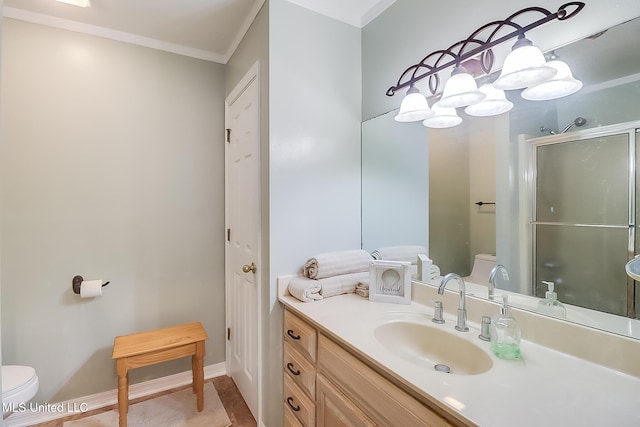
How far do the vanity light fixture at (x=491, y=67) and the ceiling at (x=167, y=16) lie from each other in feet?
1.79

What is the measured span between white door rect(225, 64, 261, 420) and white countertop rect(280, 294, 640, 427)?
86 cm

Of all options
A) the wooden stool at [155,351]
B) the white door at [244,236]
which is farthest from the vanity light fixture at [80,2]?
the wooden stool at [155,351]

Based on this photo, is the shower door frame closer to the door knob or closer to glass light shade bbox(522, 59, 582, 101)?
glass light shade bbox(522, 59, 582, 101)

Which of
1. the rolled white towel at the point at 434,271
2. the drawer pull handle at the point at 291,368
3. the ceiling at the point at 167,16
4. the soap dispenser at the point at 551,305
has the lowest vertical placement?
the drawer pull handle at the point at 291,368

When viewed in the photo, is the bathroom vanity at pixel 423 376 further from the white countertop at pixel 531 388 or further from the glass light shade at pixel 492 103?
the glass light shade at pixel 492 103

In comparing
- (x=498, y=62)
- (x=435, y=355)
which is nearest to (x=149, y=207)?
(x=435, y=355)

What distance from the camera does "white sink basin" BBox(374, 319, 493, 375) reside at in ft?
3.23

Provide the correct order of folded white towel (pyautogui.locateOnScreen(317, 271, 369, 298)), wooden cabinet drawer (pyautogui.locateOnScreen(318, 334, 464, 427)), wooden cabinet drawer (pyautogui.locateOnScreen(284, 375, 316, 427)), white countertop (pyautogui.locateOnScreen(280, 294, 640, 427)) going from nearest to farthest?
white countertop (pyautogui.locateOnScreen(280, 294, 640, 427)) → wooden cabinet drawer (pyautogui.locateOnScreen(318, 334, 464, 427)) → wooden cabinet drawer (pyautogui.locateOnScreen(284, 375, 316, 427)) → folded white towel (pyautogui.locateOnScreen(317, 271, 369, 298))

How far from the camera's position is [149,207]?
2014 millimetres

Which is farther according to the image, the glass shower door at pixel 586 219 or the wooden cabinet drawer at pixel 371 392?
the glass shower door at pixel 586 219

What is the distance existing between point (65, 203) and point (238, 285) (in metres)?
1.18

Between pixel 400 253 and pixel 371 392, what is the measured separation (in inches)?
31.0

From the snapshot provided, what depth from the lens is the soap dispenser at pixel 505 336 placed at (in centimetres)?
88

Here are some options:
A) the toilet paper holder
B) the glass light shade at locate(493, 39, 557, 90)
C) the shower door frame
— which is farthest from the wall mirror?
the toilet paper holder
